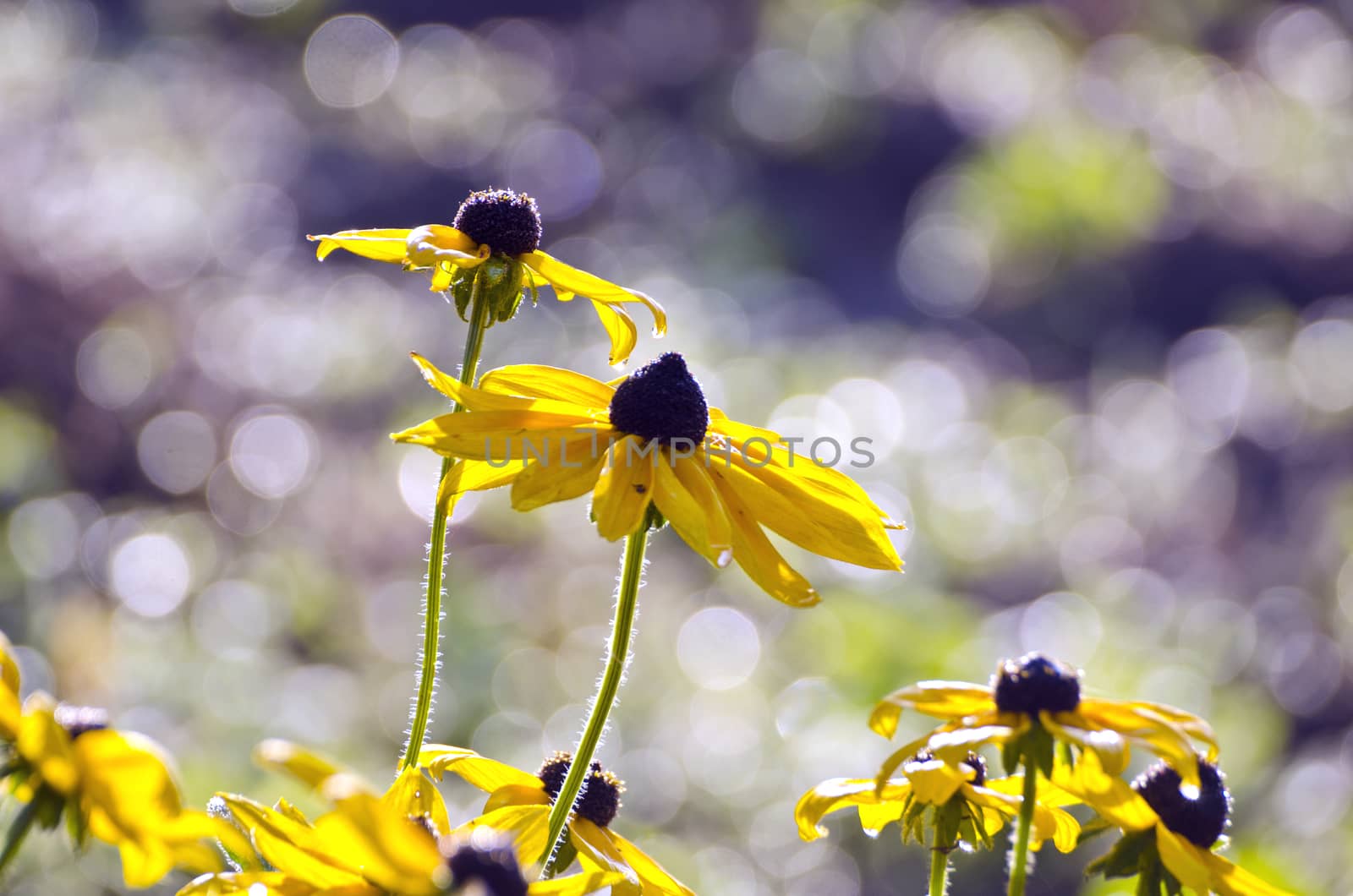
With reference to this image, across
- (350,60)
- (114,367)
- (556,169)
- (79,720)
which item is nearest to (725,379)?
(114,367)

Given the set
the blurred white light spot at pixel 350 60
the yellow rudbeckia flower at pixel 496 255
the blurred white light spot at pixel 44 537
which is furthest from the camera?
the blurred white light spot at pixel 350 60

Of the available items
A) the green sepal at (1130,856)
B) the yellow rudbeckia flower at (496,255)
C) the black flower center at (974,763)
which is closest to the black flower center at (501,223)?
the yellow rudbeckia flower at (496,255)

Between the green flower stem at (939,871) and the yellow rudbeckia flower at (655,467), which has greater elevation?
the yellow rudbeckia flower at (655,467)

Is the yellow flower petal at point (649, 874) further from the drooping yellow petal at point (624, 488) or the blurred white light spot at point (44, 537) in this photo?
the blurred white light spot at point (44, 537)

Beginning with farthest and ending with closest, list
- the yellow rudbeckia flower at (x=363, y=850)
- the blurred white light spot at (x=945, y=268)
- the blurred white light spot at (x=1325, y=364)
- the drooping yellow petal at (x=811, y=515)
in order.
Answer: the blurred white light spot at (x=945, y=268)
the blurred white light spot at (x=1325, y=364)
the drooping yellow petal at (x=811, y=515)
the yellow rudbeckia flower at (x=363, y=850)

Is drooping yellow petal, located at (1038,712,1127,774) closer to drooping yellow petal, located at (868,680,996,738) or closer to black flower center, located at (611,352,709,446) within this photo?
drooping yellow petal, located at (868,680,996,738)

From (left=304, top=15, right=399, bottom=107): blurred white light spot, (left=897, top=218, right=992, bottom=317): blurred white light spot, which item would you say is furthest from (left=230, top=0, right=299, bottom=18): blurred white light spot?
(left=897, top=218, right=992, bottom=317): blurred white light spot

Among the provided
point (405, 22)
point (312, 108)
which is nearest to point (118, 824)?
point (312, 108)
